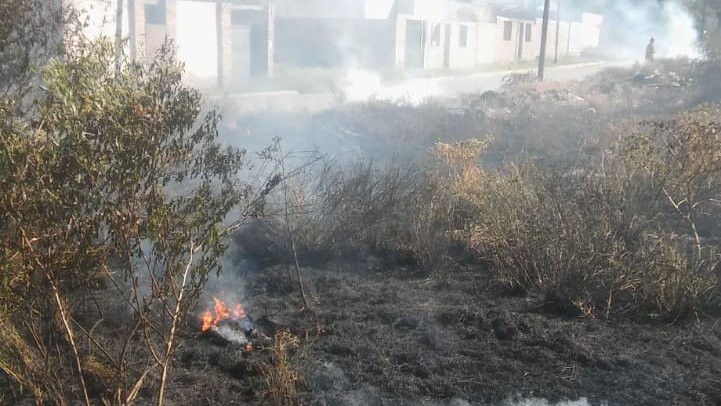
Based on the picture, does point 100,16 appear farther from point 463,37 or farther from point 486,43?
point 486,43

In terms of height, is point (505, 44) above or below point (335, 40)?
above

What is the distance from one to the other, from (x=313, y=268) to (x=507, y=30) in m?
39.1

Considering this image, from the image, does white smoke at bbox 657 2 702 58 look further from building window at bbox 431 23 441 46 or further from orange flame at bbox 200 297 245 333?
orange flame at bbox 200 297 245 333

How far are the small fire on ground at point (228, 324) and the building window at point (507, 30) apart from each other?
39.9 meters

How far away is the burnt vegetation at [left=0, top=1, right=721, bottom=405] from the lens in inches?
114

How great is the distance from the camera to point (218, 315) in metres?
5.63

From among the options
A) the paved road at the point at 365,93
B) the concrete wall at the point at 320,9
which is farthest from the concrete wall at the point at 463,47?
the concrete wall at the point at 320,9

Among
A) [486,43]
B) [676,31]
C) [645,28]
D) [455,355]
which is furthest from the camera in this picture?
[645,28]

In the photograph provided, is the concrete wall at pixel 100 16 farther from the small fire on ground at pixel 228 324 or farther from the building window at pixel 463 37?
the building window at pixel 463 37

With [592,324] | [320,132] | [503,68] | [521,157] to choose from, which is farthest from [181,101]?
[503,68]

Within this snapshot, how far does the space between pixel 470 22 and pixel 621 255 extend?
35.0 meters

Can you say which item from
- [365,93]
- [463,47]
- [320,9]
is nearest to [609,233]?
[365,93]

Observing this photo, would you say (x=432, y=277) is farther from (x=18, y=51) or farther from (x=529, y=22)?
(x=529, y=22)

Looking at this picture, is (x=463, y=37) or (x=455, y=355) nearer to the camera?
(x=455, y=355)
